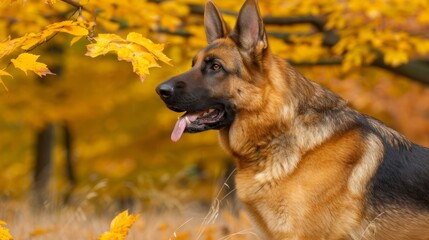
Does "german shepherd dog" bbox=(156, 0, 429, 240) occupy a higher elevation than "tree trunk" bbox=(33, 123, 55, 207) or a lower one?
higher

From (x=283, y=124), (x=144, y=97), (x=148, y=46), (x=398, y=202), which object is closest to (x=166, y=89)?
(x=148, y=46)

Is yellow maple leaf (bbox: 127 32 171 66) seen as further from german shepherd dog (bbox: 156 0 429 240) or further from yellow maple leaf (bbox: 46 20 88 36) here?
german shepherd dog (bbox: 156 0 429 240)

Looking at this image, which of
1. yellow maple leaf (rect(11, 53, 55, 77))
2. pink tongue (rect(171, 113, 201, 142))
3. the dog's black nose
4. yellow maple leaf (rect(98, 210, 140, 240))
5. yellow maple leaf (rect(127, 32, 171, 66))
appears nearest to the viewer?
yellow maple leaf (rect(11, 53, 55, 77))

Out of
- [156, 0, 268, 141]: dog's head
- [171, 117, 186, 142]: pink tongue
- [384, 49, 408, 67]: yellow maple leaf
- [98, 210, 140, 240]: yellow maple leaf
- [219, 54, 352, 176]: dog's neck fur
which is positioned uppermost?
[156, 0, 268, 141]: dog's head

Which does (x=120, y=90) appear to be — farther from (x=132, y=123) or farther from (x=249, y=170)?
(x=249, y=170)

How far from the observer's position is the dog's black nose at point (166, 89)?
4698mm

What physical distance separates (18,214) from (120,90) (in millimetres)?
6391

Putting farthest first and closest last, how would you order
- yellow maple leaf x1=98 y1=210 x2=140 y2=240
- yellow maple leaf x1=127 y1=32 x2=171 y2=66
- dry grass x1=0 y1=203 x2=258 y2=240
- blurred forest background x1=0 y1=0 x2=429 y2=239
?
1. blurred forest background x1=0 y1=0 x2=429 y2=239
2. dry grass x1=0 y1=203 x2=258 y2=240
3. yellow maple leaf x1=98 y1=210 x2=140 y2=240
4. yellow maple leaf x1=127 y1=32 x2=171 y2=66

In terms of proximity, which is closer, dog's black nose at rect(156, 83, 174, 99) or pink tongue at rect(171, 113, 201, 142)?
dog's black nose at rect(156, 83, 174, 99)

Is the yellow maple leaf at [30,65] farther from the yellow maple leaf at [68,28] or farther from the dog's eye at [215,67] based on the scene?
the dog's eye at [215,67]

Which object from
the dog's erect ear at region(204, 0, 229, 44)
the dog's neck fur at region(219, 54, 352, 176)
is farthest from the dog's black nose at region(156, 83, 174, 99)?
the dog's erect ear at region(204, 0, 229, 44)

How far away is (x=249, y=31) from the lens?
4887mm

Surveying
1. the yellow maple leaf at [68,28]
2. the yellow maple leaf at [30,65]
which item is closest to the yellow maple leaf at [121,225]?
the yellow maple leaf at [30,65]

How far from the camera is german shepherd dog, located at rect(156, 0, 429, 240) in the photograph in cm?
456
